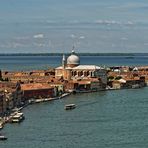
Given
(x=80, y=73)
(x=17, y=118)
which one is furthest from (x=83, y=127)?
(x=80, y=73)

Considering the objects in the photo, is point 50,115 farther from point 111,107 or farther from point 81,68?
point 81,68

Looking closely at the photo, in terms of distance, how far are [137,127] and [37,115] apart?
440 cm

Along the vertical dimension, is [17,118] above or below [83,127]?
above

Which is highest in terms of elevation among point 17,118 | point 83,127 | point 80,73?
point 80,73

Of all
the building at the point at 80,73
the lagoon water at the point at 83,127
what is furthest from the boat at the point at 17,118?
the building at the point at 80,73

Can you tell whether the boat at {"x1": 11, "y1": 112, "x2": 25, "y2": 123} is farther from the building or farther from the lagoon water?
the building

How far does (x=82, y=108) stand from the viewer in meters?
26.9

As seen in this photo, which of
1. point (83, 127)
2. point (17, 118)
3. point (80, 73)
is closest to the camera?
point (83, 127)

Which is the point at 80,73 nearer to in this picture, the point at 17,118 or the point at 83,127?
the point at 17,118

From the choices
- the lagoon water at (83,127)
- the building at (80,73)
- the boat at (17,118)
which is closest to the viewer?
the lagoon water at (83,127)

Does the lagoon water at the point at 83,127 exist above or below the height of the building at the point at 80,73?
below

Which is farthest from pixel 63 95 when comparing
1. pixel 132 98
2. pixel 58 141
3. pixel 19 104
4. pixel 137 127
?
pixel 58 141

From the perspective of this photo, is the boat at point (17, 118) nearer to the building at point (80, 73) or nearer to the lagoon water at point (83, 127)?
the lagoon water at point (83, 127)

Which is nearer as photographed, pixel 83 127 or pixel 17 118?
pixel 83 127
